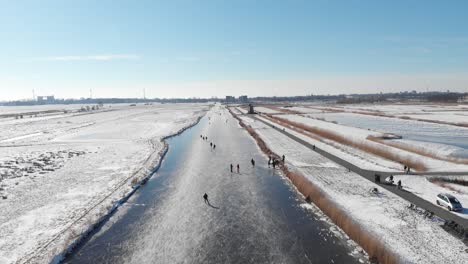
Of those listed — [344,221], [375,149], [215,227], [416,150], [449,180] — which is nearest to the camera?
[344,221]

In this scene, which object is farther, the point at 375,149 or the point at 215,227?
the point at 375,149

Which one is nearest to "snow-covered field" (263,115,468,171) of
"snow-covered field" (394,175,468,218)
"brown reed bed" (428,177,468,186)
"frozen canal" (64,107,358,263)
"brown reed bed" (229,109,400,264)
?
"brown reed bed" (428,177,468,186)

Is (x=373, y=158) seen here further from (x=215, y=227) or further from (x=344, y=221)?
(x=215, y=227)

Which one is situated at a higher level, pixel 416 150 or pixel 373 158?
pixel 416 150

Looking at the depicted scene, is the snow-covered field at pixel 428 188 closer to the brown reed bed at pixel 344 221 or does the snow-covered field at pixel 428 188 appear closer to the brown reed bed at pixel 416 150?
the brown reed bed at pixel 344 221

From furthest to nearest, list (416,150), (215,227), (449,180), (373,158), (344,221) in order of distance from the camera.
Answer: (416,150) → (373,158) → (449,180) → (215,227) → (344,221)

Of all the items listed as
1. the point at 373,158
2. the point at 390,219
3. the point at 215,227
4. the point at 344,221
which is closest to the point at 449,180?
the point at 373,158

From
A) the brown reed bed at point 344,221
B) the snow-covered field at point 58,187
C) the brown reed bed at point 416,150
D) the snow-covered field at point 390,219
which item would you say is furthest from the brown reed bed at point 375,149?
the snow-covered field at point 58,187

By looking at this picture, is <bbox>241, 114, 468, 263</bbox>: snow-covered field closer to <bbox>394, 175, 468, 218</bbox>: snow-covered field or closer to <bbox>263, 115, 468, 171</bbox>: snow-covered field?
<bbox>394, 175, 468, 218</bbox>: snow-covered field
